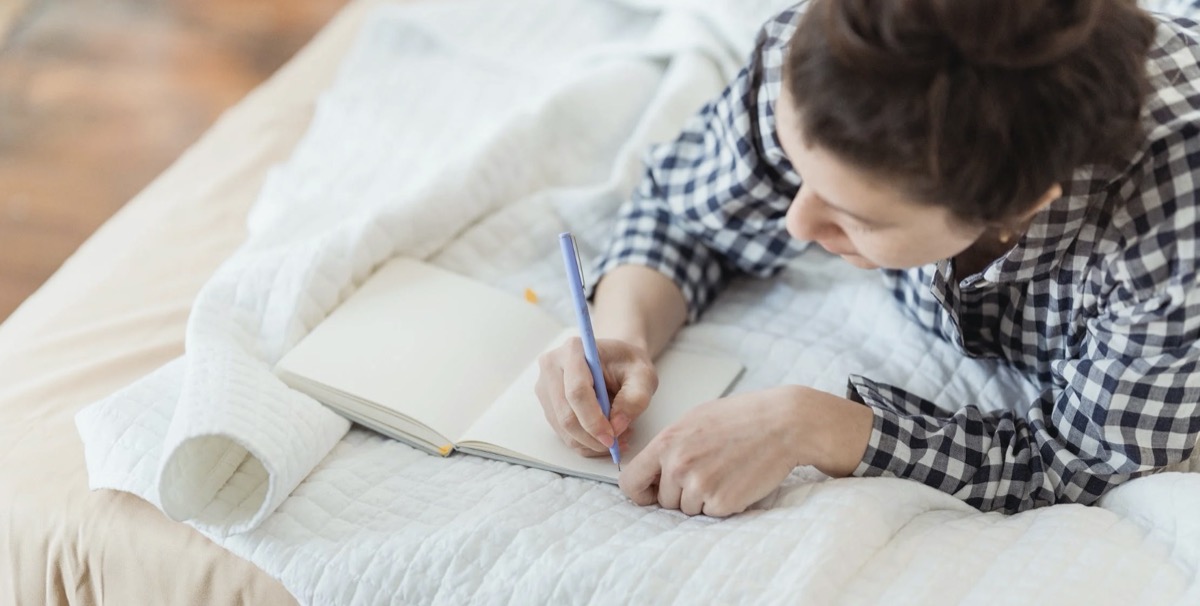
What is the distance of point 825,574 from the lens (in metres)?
0.75

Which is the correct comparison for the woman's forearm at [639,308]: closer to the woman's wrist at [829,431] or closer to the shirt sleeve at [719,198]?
the shirt sleeve at [719,198]

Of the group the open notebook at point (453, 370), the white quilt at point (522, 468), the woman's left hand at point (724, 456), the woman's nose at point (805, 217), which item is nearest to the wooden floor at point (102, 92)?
the white quilt at point (522, 468)

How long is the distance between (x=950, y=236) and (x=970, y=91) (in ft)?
0.40

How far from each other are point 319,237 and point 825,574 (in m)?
0.58

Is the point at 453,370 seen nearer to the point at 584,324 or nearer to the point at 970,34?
the point at 584,324

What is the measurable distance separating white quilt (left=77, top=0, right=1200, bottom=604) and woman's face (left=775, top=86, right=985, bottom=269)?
7.8 inches

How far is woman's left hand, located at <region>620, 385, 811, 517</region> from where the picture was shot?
2.67 feet

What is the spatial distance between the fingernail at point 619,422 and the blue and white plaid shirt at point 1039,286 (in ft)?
0.61

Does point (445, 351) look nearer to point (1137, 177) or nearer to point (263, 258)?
point (263, 258)

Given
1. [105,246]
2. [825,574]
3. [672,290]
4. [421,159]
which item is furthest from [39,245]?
[825,574]

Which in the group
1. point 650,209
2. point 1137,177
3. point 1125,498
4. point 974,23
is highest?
point 974,23

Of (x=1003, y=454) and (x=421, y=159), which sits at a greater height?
(x=421, y=159)

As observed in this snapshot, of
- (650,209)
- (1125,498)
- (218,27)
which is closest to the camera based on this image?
(1125,498)

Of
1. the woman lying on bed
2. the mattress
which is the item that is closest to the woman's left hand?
the woman lying on bed
